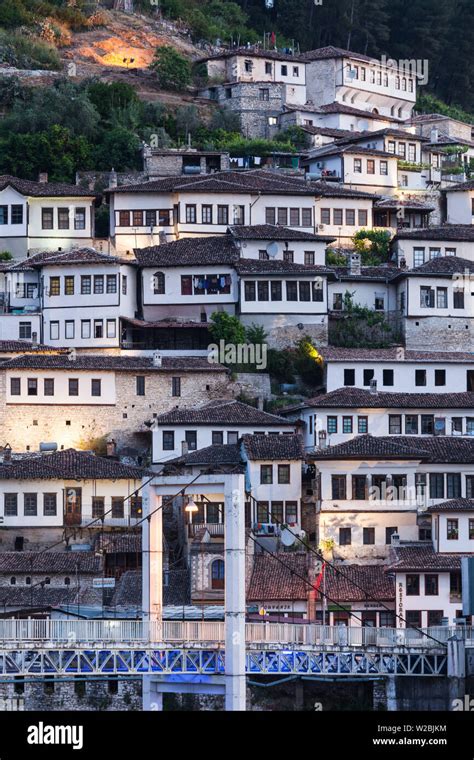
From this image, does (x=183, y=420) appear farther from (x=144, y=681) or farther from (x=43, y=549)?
(x=144, y=681)

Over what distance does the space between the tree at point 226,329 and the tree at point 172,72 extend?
112 feet

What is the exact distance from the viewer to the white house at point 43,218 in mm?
91125

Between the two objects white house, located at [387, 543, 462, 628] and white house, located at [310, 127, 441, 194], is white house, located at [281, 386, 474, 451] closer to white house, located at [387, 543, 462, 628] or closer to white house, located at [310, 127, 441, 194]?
white house, located at [387, 543, 462, 628]

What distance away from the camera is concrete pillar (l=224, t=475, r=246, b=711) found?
185 feet

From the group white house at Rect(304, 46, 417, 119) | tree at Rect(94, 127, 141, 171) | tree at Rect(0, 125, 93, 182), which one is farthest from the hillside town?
white house at Rect(304, 46, 417, 119)

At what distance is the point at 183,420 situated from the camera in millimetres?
77875

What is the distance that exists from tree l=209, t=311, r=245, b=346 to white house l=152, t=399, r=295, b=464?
16.4 feet

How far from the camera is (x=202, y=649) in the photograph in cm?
5744

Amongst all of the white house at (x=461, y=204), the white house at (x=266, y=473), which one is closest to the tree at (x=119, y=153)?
the white house at (x=461, y=204)

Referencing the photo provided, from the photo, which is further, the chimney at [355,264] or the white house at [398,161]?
the white house at [398,161]

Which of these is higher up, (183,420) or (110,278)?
(110,278)

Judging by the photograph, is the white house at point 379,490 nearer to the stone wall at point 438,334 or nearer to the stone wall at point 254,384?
the stone wall at point 254,384
